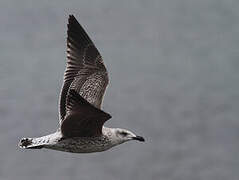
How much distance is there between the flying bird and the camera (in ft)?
26.0

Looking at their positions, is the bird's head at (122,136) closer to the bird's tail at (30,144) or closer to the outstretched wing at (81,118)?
the outstretched wing at (81,118)

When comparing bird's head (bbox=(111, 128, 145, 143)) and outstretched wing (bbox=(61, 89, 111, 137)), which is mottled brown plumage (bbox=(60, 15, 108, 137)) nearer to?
bird's head (bbox=(111, 128, 145, 143))

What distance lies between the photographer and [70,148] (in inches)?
341

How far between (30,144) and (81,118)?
1349 millimetres

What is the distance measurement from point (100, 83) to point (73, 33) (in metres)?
1.08

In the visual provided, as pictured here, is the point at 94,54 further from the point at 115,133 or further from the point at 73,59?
the point at 115,133

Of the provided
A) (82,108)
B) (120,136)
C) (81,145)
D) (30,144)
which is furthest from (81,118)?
(30,144)

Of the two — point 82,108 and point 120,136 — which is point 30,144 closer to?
point 120,136

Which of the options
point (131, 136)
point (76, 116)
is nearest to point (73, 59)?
point (131, 136)

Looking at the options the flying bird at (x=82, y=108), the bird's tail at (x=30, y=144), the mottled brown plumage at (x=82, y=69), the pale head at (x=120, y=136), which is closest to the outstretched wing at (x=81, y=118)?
the flying bird at (x=82, y=108)

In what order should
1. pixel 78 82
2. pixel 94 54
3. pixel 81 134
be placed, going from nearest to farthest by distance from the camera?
pixel 81 134
pixel 78 82
pixel 94 54

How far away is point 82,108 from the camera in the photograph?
774 centimetres

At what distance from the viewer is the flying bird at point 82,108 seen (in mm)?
7910

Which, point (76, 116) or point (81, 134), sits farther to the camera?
point (81, 134)
